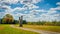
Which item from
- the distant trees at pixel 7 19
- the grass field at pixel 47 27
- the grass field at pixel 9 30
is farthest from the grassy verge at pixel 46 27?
the distant trees at pixel 7 19

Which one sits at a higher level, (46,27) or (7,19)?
(7,19)

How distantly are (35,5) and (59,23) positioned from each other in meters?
0.72

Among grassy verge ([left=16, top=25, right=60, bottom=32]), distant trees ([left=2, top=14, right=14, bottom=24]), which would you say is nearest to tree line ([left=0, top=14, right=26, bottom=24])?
distant trees ([left=2, top=14, right=14, bottom=24])

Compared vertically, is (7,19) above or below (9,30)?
above

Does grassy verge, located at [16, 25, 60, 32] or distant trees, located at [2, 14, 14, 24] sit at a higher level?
distant trees, located at [2, 14, 14, 24]

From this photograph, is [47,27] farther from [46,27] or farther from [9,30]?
[9,30]

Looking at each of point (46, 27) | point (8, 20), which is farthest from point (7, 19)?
point (46, 27)

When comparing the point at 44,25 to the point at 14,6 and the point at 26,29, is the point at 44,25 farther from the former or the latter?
the point at 14,6

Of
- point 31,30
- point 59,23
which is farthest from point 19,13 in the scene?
point 59,23

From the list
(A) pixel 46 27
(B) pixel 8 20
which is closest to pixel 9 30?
(B) pixel 8 20

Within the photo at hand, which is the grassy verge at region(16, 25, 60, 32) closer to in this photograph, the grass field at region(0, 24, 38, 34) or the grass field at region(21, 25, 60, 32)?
the grass field at region(21, 25, 60, 32)

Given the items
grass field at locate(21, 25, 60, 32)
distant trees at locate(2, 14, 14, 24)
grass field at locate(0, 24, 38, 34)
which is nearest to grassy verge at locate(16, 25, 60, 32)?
grass field at locate(21, 25, 60, 32)

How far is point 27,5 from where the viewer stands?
19.2 feet

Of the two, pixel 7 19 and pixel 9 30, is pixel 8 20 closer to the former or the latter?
pixel 7 19
